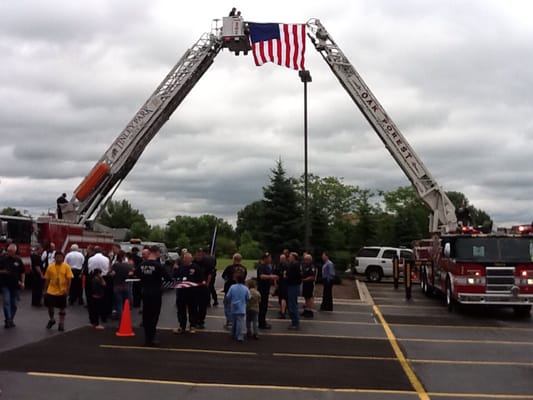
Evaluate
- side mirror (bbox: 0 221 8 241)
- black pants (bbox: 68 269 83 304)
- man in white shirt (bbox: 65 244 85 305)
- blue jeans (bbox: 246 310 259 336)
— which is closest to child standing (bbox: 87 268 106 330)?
blue jeans (bbox: 246 310 259 336)

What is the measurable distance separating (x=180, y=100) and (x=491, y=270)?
12.3 m

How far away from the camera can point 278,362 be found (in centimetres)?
1032

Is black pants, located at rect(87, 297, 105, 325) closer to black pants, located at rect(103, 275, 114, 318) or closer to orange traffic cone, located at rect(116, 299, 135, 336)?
black pants, located at rect(103, 275, 114, 318)

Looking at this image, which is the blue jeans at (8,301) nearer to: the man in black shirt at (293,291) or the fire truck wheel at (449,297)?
the man in black shirt at (293,291)

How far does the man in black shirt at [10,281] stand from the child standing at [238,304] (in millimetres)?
4362

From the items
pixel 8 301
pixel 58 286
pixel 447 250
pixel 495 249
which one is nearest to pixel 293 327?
pixel 58 286

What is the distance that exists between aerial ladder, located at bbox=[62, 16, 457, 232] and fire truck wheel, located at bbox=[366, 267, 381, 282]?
369 inches

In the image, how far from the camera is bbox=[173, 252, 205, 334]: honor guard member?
1293 centimetres

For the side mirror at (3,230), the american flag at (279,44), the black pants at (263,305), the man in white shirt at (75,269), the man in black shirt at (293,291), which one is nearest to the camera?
the black pants at (263,305)

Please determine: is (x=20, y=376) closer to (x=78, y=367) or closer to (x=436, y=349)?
(x=78, y=367)

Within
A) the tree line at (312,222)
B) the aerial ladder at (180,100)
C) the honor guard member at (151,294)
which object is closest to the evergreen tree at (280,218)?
the tree line at (312,222)

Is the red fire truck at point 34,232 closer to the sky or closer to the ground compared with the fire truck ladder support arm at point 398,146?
closer to the ground

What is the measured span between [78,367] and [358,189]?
62.4 meters

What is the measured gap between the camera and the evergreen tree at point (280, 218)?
34.8 meters
